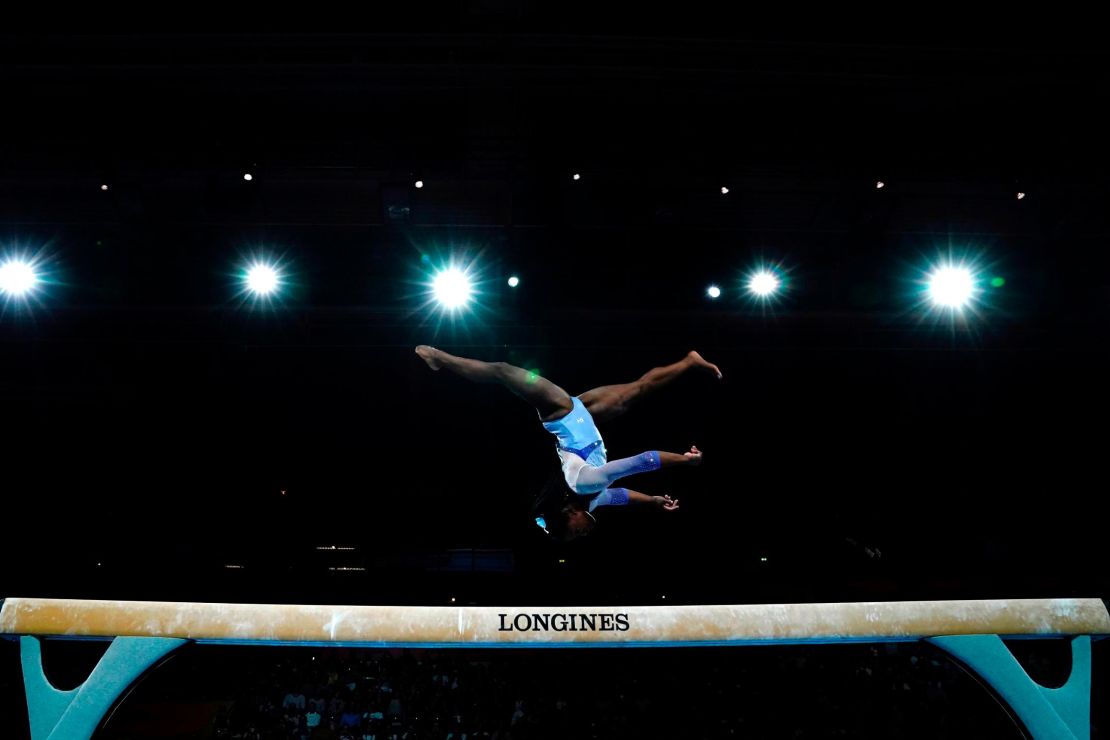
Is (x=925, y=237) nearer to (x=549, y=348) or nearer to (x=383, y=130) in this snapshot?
(x=549, y=348)

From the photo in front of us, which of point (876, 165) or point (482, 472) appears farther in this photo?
point (482, 472)

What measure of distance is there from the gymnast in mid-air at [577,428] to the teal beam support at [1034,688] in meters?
1.75

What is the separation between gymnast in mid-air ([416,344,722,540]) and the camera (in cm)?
427

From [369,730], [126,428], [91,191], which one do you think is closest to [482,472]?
[369,730]

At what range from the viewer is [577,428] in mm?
4676

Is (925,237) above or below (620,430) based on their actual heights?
above

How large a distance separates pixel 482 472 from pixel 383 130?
5.65m

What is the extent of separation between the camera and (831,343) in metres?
8.89

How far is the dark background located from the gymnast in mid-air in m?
3.02

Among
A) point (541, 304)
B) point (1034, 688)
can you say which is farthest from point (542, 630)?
point (541, 304)

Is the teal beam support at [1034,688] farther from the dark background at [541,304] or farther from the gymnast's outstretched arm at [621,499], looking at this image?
the dark background at [541,304]

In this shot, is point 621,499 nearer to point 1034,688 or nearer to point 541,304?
point 1034,688

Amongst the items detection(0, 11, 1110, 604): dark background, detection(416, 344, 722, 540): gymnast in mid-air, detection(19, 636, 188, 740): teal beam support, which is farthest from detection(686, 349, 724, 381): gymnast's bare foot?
detection(19, 636, 188, 740): teal beam support

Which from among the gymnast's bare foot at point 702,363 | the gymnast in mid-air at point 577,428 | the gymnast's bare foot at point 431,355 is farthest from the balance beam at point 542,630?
the gymnast's bare foot at point 702,363
